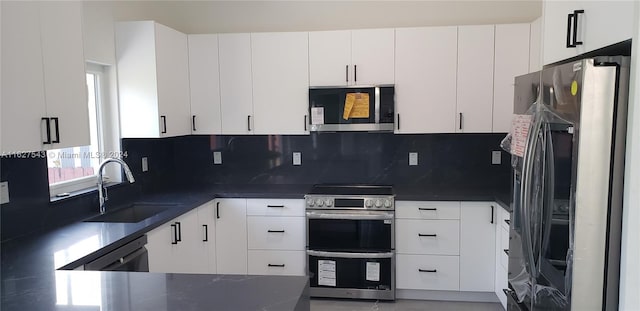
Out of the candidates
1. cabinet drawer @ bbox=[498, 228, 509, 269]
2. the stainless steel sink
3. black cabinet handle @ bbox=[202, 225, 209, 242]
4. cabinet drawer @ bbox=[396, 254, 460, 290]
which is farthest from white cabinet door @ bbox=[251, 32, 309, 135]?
cabinet drawer @ bbox=[498, 228, 509, 269]

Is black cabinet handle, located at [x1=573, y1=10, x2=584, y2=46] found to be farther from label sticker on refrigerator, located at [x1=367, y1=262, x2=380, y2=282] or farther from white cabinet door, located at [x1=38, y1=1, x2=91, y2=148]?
white cabinet door, located at [x1=38, y1=1, x2=91, y2=148]

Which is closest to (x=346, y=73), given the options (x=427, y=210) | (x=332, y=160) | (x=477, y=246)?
(x=332, y=160)

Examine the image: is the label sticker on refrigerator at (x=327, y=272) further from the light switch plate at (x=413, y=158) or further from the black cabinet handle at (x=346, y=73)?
the black cabinet handle at (x=346, y=73)

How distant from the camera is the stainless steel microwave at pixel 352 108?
11.7ft

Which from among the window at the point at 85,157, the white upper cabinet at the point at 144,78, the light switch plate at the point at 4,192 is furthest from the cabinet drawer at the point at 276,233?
the light switch plate at the point at 4,192

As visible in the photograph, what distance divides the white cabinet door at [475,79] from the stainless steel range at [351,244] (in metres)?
0.85

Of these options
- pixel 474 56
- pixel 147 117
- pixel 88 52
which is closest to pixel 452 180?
pixel 474 56

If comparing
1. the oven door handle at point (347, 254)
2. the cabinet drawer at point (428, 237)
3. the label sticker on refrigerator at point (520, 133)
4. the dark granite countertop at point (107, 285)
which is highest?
the label sticker on refrigerator at point (520, 133)

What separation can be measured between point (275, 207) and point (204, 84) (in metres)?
1.18

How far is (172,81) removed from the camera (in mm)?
3551

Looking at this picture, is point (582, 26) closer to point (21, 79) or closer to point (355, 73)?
point (355, 73)

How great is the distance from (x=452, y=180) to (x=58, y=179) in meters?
2.93

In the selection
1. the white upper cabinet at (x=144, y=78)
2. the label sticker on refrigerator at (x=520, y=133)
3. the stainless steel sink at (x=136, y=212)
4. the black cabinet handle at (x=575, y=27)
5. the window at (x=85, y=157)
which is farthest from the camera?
the white upper cabinet at (x=144, y=78)

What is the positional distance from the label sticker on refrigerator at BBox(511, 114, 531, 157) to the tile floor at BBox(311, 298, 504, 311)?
5.50 ft
